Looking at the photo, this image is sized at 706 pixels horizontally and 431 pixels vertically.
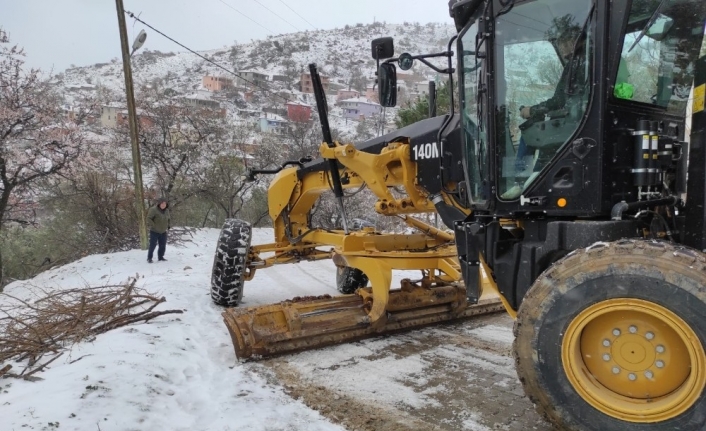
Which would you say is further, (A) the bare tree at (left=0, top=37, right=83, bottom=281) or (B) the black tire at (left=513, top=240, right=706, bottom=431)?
(A) the bare tree at (left=0, top=37, right=83, bottom=281)

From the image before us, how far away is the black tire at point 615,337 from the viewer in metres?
2.38

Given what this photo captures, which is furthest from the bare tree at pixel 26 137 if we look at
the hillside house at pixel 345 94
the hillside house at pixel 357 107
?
the hillside house at pixel 345 94

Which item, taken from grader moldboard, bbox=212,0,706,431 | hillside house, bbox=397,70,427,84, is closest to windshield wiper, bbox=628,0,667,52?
grader moldboard, bbox=212,0,706,431

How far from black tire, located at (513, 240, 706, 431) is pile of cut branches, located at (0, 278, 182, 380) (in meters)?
3.57

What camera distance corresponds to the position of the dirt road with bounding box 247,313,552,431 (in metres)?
3.47

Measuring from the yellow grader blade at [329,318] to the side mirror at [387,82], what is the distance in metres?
2.03

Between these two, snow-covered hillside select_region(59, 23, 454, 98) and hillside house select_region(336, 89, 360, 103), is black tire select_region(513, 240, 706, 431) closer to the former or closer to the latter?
hillside house select_region(336, 89, 360, 103)

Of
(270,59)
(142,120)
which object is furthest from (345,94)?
(142,120)

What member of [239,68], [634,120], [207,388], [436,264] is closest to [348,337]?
[436,264]

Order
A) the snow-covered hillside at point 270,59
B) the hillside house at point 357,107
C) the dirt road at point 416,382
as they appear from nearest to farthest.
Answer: the dirt road at point 416,382 < the hillside house at point 357,107 < the snow-covered hillside at point 270,59

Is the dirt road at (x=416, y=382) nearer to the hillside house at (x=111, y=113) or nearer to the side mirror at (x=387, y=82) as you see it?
the side mirror at (x=387, y=82)

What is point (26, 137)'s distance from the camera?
603 inches

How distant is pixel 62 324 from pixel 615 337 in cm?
490

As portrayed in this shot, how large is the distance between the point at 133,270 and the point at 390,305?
792 centimetres
